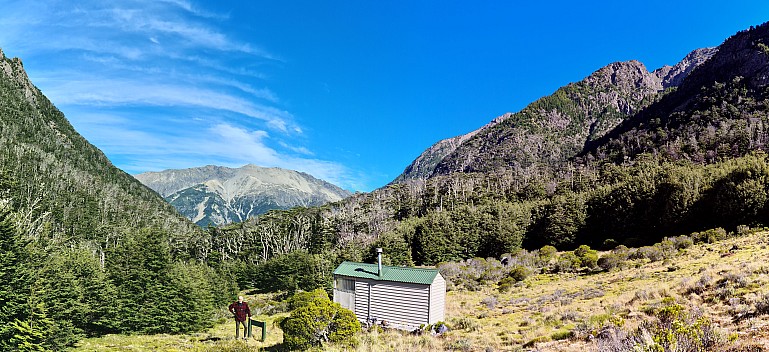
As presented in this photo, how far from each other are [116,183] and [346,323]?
174 meters

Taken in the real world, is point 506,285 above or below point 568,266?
below

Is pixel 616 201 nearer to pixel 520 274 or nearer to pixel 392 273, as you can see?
pixel 520 274

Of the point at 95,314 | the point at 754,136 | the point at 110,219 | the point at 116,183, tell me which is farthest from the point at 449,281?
the point at 116,183

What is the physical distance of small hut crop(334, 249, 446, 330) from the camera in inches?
770

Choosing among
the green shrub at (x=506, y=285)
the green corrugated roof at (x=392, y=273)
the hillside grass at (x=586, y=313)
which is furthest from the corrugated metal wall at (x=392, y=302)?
the green shrub at (x=506, y=285)

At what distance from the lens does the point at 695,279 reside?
60.1 ft

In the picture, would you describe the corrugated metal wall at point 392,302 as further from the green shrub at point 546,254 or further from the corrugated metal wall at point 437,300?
the green shrub at point 546,254

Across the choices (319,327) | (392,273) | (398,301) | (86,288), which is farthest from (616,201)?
(86,288)

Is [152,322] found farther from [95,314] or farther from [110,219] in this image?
[110,219]

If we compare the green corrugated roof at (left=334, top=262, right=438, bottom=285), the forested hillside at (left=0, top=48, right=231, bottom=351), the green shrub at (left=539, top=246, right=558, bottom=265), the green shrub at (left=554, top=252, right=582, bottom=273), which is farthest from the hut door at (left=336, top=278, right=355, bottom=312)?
the green shrub at (left=539, top=246, right=558, bottom=265)

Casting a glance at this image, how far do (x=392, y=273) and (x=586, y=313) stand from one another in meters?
9.24

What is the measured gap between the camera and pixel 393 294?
20.3m

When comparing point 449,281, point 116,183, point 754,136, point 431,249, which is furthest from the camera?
point 116,183

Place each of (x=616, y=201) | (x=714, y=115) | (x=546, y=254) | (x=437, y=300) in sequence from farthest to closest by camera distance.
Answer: (x=714, y=115), (x=616, y=201), (x=546, y=254), (x=437, y=300)
